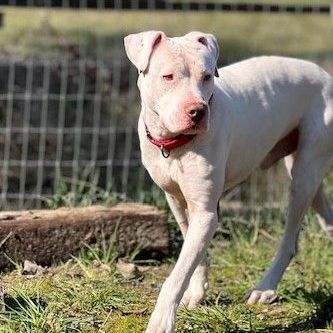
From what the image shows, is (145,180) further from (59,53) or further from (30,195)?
(59,53)

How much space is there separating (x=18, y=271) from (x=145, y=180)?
10.3 feet

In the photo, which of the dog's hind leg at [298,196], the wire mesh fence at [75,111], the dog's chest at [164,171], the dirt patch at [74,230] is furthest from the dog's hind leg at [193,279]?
the wire mesh fence at [75,111]

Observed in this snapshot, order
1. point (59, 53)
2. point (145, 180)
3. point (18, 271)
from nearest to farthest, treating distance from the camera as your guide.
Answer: point (18, 271) → point (145, 180) → point (59, 53)

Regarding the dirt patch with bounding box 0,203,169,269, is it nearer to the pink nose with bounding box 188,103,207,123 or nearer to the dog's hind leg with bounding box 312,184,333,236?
the dog's hind leg with bounding box 312,184,333,236

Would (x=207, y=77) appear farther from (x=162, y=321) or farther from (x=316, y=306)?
(x=316, y=306)

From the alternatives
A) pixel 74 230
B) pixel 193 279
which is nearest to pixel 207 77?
pixel 193 279

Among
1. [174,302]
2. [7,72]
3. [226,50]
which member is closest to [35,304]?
[174,302]

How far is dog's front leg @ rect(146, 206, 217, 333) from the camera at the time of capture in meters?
4.59

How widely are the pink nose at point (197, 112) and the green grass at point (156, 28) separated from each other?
Answer: 19.5ft

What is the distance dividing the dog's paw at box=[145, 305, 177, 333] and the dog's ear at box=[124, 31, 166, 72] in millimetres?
1062

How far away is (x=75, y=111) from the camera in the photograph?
9477mm

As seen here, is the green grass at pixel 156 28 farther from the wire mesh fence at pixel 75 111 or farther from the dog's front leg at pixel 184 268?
the dog's front leg at pixel 184 268

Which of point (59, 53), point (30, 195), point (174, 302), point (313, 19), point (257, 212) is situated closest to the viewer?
point (174, 302)

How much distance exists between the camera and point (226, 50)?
1184 cm
